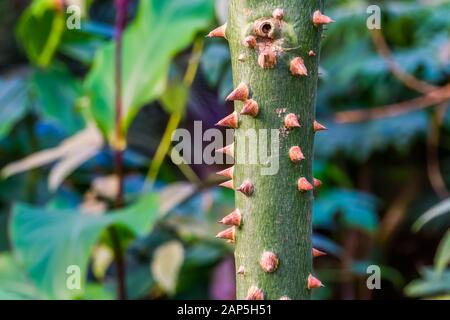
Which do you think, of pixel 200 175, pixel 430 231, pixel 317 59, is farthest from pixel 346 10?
pixel 317 59

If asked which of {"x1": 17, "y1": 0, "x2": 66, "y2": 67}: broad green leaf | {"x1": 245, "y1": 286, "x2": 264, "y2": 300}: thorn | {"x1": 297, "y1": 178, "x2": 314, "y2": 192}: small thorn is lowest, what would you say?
{"x1": 245, "y1": 286, "x2": 264, "y2": 300}: thorn

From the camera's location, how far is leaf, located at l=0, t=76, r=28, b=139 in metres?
1.02

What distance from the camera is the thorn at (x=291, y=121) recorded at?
1.07 feet

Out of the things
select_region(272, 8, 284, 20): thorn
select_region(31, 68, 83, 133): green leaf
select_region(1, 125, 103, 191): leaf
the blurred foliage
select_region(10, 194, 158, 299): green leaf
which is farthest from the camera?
select_region(31, 68, 83, 133): green leaf

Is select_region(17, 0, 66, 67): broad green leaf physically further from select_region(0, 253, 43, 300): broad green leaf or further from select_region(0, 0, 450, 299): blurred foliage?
select_region(0, 253, 43, 300): broad green leaf

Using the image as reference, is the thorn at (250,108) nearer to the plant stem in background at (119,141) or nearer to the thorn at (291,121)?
the thorn at (291,121)

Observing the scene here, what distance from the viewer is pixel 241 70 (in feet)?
1.11

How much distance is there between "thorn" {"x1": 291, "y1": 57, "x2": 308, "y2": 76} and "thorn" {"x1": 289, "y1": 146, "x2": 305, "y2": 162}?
0.04m

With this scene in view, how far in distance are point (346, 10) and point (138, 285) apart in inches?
27.4

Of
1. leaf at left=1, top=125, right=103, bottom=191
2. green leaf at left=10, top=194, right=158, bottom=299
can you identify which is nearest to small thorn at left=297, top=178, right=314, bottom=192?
green leaf at left=10, top=194, right=158, bottom=299

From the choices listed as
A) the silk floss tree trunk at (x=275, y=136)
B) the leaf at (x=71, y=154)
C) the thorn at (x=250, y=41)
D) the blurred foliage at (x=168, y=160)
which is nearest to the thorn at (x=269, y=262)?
the silk floss tree trunk at (x=275, y=136)

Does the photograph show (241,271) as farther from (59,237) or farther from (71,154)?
(71,154)

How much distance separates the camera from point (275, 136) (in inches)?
13.1

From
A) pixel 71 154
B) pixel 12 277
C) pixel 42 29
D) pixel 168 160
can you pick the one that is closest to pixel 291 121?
pixel 12 277
